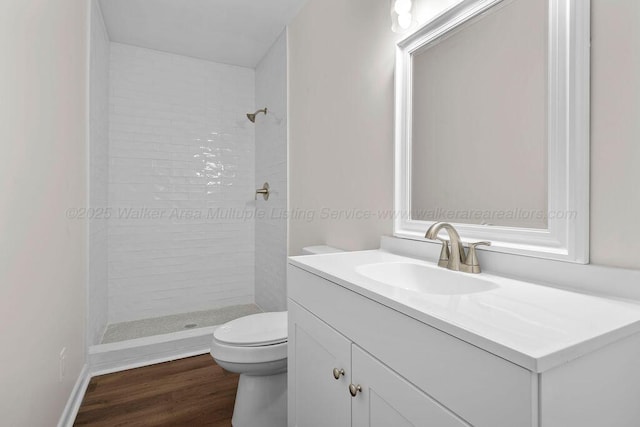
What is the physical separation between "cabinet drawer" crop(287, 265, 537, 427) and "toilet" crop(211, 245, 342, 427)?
0.63 meters

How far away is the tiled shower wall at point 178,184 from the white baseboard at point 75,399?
890mm

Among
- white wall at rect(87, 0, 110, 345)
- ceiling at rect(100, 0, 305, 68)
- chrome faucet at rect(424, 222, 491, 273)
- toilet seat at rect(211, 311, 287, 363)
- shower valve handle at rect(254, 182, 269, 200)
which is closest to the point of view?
chrome faucet at rect(424, 222, 491, 273)

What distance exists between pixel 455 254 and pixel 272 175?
78.8 inches

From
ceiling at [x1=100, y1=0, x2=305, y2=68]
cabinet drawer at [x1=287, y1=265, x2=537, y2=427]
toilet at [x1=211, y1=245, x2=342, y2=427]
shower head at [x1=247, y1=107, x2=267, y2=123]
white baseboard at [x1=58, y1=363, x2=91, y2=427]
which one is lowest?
white baseboard at [x1=58, y1=363, x2=91, y2=427]

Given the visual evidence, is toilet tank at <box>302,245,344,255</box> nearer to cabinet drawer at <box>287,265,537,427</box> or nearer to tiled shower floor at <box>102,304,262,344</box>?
cabinet drawer at <box>287,265,537,427</box>

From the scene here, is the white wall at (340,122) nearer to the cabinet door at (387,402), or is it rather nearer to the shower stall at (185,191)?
the shower stall at (185,191)

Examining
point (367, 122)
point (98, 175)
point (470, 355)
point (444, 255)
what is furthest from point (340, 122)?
point (98, 175)

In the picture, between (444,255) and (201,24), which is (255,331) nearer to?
(444,255)

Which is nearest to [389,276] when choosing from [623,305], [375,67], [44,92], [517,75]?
[623,305]

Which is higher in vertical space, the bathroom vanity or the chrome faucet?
the chrome faucet

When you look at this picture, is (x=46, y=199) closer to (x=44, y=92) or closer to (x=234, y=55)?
(x=44, y=92)

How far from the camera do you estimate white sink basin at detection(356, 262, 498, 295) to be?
37.9 inches

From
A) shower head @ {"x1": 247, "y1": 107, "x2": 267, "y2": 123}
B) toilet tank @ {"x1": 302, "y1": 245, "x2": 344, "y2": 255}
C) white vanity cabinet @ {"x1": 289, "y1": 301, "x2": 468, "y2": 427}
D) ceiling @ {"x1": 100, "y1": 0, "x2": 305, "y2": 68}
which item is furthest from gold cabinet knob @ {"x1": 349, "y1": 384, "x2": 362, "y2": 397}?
shower head @ {"x1": 247, "y1": 107, "x2": 267, "y2": 123}

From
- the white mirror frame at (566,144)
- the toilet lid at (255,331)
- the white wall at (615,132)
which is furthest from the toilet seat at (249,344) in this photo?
the white wall at (615,132)
